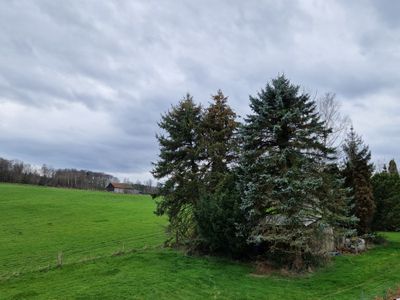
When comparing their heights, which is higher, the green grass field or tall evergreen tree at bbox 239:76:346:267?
tall evergreen tree at bbox 239:76:346:267

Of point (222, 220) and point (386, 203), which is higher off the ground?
point (386, 203)

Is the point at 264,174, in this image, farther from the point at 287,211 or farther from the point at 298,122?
the point at 298,122

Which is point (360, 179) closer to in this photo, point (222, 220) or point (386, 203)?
point (386, 203)

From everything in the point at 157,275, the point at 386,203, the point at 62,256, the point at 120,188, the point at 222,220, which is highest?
the point at 120,188

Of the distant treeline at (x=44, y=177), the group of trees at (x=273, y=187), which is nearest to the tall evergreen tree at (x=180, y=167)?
the group of trees at (x=273, y=187)

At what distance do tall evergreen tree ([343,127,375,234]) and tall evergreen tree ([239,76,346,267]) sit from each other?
6.97m

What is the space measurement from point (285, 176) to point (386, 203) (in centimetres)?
1482

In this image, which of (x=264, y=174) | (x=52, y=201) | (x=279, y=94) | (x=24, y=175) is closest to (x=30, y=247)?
(x=264, y=174)

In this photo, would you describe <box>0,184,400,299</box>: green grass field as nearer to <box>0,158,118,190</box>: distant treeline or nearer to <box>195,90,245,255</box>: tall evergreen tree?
<box>195,90,245,255</box>: tall evergreen tree

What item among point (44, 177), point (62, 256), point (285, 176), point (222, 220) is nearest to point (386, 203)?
point (285, 176)

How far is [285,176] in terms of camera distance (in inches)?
821

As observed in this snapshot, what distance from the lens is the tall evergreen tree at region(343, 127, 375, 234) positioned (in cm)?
2875

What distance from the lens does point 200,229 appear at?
23734 millimetres

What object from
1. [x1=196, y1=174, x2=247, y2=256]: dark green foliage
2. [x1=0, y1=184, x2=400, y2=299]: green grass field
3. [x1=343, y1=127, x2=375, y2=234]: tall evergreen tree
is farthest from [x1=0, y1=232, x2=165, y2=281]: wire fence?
[x1=343, y1=127, x2=375, y2=234]: tall evergreen tree
